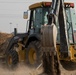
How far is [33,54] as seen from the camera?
11.9m

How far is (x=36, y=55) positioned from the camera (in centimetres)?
1123

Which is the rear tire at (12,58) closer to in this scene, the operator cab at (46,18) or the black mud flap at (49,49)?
the operator cab at (46,18)

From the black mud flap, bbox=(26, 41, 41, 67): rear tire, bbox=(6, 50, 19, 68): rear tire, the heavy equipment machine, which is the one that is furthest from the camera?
bbox=(6, 50, 19, 68): rear tire

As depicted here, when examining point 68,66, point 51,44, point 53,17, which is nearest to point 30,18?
point 68,66

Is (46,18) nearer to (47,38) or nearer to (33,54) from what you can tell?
(33,54)

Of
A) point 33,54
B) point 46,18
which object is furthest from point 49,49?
point 33,54

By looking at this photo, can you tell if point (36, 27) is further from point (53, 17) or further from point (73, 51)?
point (53, 17)

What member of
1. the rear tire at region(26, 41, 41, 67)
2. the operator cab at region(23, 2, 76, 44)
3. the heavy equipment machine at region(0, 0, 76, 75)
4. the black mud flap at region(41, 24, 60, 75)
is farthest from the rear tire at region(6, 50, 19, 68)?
the black mud flap at region(41, 24, 60, 75)

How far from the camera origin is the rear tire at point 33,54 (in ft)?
36.5

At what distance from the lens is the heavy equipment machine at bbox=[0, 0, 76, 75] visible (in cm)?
812

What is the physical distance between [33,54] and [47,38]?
13.0 feet

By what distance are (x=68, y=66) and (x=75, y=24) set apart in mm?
1569

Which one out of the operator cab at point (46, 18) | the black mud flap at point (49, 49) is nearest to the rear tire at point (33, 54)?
the operator cab at point (46, 18)

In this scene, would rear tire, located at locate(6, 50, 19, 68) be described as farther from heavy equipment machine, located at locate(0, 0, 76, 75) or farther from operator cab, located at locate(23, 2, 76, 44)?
operator cab, located at locate(23, 2, 76, 44)
